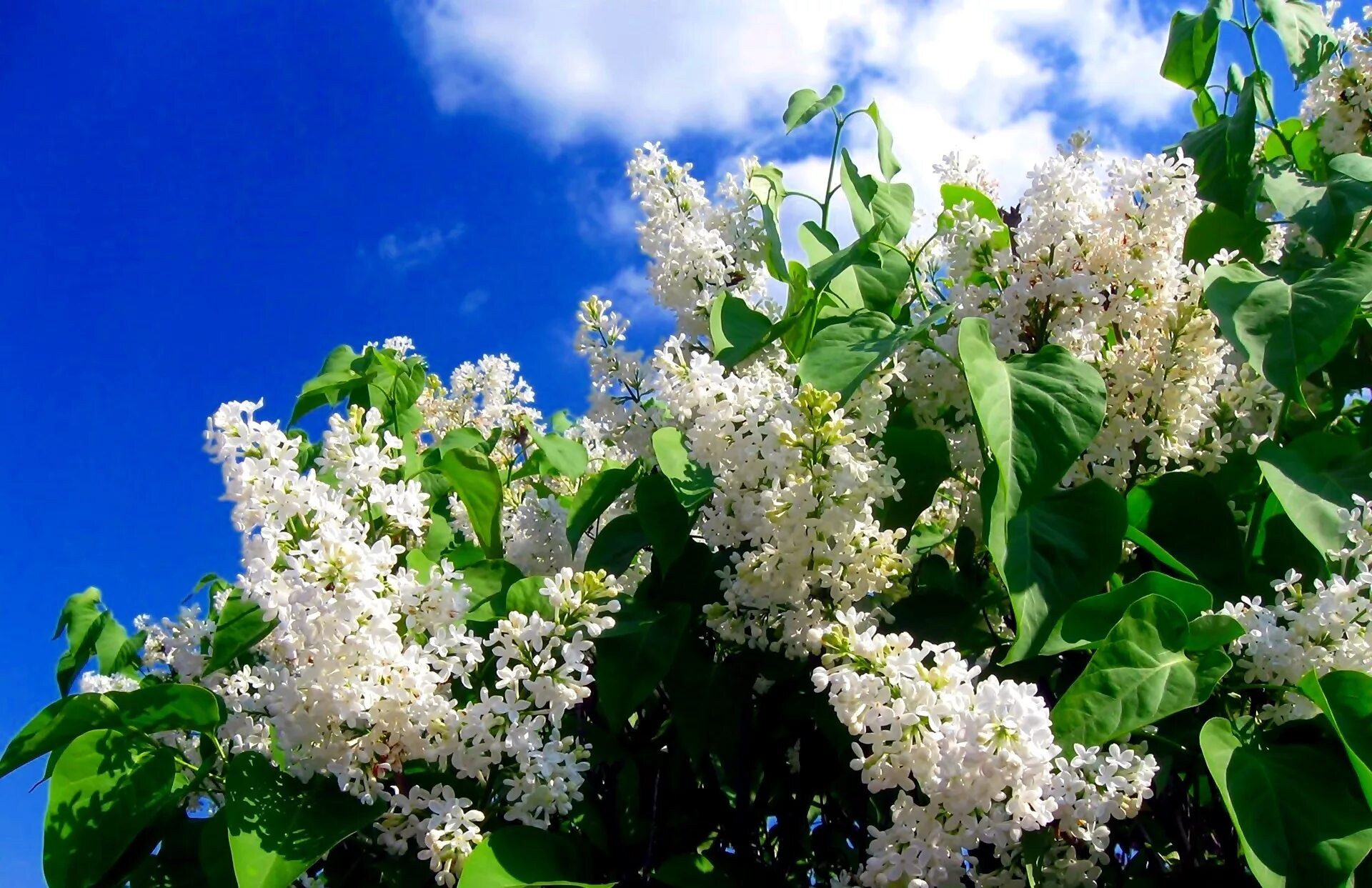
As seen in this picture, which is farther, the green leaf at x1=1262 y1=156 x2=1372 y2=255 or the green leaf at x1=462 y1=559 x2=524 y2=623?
the green leaf at x1=1262 y1=156 x2=1372 y2=255

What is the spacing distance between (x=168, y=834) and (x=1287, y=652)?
1.63 metres

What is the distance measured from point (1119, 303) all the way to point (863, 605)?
0.62 metres

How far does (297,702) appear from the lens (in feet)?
4.35

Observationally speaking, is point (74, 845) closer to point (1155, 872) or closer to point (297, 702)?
point (297, 702)

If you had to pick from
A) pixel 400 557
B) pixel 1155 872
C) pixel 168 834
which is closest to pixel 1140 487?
pixel 1155 872

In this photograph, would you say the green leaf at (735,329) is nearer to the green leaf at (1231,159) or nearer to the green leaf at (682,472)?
the green leaf at (682,472)

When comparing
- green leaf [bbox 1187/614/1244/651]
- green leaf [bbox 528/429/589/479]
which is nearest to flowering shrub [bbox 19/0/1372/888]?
green leaf [bbox 1187/614/1244/651]

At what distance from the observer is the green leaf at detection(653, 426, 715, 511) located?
1604mm

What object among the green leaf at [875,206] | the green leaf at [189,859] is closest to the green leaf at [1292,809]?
the green leaf at [875,206]

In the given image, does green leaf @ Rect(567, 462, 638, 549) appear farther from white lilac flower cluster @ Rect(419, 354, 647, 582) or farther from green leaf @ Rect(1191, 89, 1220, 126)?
green leaf @ Rect(1191, 89, 1220, 126)

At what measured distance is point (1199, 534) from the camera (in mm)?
1509

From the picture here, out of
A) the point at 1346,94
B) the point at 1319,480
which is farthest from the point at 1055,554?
the point at 1346,94

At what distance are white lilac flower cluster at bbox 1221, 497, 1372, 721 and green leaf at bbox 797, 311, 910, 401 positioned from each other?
0.56m

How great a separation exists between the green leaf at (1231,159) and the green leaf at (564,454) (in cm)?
138
